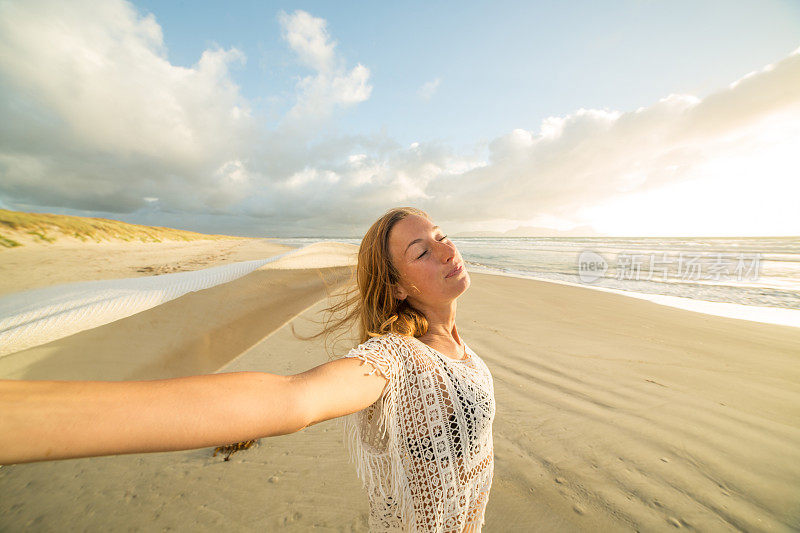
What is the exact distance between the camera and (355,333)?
5695 millimetres

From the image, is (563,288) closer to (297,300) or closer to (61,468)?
(297,300)

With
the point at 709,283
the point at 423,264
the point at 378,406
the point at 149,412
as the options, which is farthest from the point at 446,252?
the point at 709,283

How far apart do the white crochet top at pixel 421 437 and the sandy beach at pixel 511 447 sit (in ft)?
3.25

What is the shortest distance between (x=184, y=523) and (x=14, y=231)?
13.0 m

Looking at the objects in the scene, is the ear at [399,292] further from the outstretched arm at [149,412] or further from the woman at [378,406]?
the outstretched arm at [149,412]

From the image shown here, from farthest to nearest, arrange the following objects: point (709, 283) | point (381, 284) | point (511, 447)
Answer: point (709, 283) < point (511, 447) < point (381, 284)

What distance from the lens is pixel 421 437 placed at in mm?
1251

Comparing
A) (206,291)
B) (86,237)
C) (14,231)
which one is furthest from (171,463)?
(86,237)

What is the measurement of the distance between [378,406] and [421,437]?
0.76ft

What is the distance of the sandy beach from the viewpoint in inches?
79.9

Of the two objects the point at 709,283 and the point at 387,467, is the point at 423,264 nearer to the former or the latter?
the point at 387,467

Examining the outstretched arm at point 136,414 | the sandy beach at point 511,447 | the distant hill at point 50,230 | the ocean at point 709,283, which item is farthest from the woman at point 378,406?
the distant hill at point 50,230

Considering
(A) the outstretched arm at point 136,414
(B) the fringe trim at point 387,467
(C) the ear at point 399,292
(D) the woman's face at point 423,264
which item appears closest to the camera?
(A) the outstretched arm at point 136,414

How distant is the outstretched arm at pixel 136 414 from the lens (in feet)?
1.80
